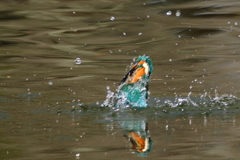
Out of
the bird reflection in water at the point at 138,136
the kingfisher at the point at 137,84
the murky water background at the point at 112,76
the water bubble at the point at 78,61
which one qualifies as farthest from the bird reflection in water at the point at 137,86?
the water bubble at the point at 78,61

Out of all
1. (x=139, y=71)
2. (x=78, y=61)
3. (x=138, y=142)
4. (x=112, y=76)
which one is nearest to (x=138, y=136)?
(x=138, y=142)

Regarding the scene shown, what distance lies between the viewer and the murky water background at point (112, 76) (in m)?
3.80

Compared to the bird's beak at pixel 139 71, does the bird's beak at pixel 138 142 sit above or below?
below

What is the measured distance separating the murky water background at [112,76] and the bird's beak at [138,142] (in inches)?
2.2

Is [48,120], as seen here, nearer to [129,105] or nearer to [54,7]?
[129,105]

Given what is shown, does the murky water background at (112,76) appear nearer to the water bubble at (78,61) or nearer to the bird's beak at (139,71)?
the water bubble at (78,61)

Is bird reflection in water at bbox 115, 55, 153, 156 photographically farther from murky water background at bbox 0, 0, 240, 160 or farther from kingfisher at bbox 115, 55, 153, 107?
murky water background at bbox 0, 0, 240, 160

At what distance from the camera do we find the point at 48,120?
4.67m

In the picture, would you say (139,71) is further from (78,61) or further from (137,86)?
(78,61)

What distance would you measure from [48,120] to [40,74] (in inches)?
93.6

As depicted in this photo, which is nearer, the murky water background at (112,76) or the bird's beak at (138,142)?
the bird's beak at (138,142)

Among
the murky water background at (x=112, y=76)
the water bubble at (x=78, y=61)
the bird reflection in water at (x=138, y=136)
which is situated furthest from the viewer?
the water bubble at (x=78, y=61)

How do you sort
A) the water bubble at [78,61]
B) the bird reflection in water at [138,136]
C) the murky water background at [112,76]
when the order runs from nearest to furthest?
the bird reflection in water at [138,136] → the murky water background at [112,76] → the water bubble at [78,61]

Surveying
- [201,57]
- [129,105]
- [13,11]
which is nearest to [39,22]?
[13,11]
